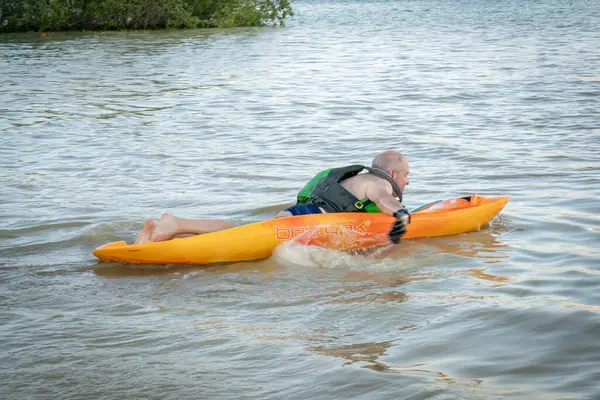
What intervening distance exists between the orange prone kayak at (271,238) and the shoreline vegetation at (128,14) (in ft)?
81.8

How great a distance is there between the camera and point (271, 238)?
609 centimetres

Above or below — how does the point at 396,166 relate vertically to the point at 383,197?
above

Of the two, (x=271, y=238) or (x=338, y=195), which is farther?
(x=338, y=195)

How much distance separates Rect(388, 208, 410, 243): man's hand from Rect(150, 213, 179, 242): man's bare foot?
5.65 ft

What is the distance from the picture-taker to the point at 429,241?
6512 millimetres

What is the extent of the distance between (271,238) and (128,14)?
25815 millimetres

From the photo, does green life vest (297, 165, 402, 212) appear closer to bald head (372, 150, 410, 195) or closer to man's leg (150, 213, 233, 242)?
bald head (372, 150, 410, 195)

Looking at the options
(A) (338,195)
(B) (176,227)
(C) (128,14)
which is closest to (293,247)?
(A) (338,195)

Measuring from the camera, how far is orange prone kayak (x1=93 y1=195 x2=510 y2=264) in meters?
5.92

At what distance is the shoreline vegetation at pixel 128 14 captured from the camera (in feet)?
95.2

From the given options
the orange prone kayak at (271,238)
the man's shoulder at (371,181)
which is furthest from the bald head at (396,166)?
the orange prone kayak at (271,238)

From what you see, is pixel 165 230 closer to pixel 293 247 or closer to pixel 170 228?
pixel 170 228

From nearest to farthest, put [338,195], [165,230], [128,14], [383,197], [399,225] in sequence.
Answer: [165,230] → [383,197] → [399,225] → [338,195] → [128,14]

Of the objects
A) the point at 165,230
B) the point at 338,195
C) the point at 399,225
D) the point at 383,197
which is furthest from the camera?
the point at 338,195
